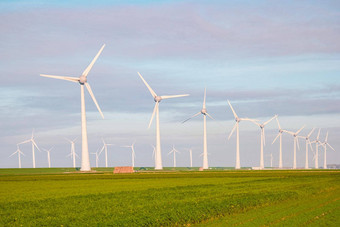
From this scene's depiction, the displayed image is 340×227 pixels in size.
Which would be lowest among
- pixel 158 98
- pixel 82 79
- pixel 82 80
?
pixel 158 98

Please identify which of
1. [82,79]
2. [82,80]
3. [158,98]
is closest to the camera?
[82,80]

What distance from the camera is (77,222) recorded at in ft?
93.6

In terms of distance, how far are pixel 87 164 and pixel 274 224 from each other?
335 feet

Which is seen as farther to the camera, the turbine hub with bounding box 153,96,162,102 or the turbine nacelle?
the turbine hub with bounding box 153,96,162,102

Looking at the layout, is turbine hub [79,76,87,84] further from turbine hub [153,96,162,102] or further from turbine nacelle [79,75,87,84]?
turbine hub [153,96,162,102]

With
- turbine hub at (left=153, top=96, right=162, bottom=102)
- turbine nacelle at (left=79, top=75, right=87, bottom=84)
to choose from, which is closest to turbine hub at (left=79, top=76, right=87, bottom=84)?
turbine nacelle at (left=79, top=75, right=87, bottom=84)

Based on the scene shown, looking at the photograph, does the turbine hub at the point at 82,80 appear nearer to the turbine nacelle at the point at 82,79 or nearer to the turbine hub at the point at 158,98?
the turbine nacelle at the point at 82,79

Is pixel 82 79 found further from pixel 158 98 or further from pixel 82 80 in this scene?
pixel 158 98

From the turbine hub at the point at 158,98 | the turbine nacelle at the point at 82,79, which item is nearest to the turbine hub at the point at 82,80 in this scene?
the turbine nacelle at the point at 82,79

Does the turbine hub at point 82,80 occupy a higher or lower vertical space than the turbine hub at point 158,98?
higher

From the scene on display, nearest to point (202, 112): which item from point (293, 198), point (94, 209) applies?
point (293, 198)

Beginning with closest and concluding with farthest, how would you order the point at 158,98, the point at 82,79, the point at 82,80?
1. the point at 82,80
2. the point at 82,79
3. the point at 158,98

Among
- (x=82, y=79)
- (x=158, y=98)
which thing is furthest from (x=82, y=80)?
(x=158, y=98)

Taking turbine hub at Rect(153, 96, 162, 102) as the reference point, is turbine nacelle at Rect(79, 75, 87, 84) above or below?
above
